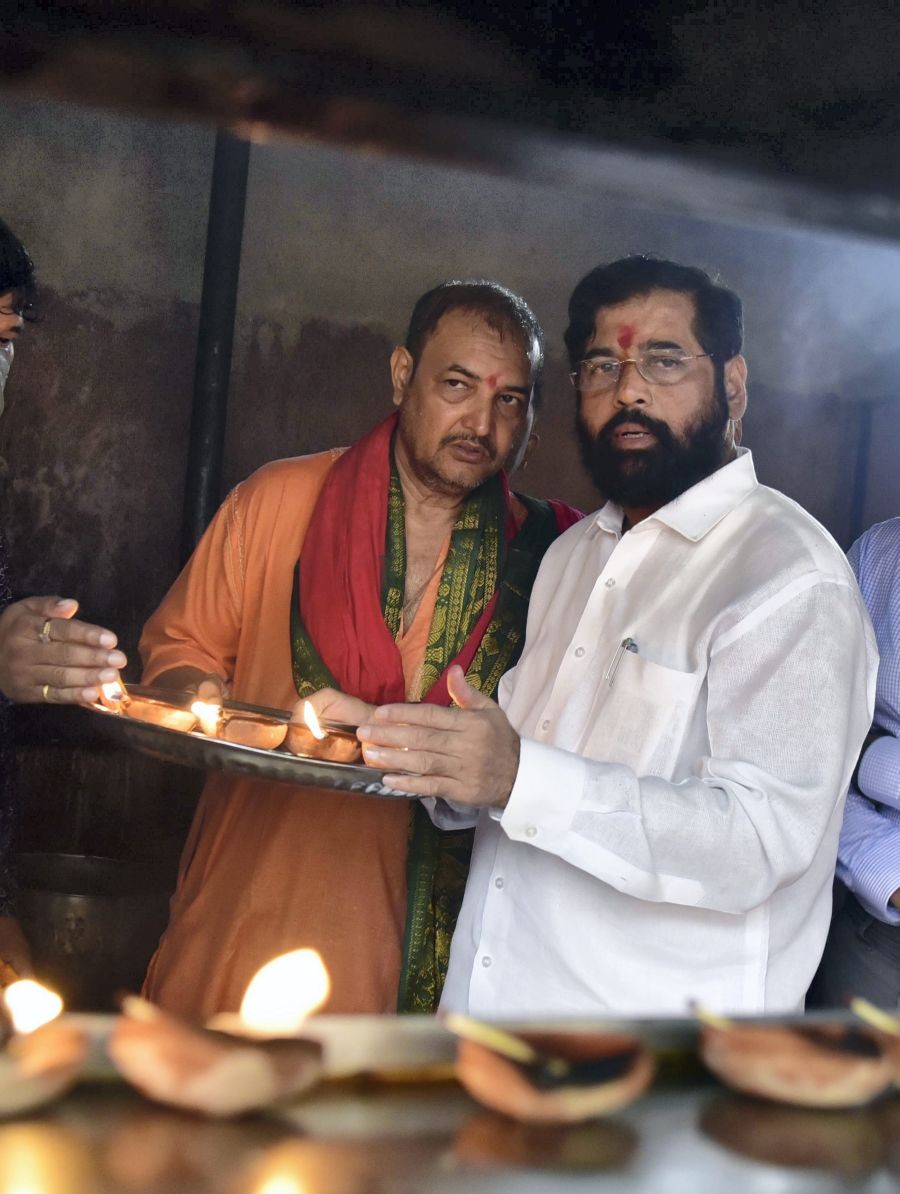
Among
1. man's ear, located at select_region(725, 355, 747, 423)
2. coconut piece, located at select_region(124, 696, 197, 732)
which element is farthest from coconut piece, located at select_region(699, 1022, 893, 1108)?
man's ear, located at select_region(725, 355, 747, 423)

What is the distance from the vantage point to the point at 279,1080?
2.72ft

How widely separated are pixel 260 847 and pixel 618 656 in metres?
0.98

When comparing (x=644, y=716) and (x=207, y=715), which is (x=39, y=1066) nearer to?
(x=207, y=715)

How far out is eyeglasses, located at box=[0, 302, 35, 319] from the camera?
2766mm

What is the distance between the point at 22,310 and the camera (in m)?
2.82

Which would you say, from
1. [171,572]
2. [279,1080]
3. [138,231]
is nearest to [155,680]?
[279,1080]

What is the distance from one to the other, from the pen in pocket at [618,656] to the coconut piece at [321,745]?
42 cm

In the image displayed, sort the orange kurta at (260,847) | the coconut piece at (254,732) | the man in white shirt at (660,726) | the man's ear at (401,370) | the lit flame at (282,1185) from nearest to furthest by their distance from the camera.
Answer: the lit flame at (282,1185), the man in white shirt at (660,726), the coconut piece at (254,732), the orange kurta at (260,847), the man's ear at (401,370)

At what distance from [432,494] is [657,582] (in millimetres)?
927

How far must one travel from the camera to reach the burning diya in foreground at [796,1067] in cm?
89

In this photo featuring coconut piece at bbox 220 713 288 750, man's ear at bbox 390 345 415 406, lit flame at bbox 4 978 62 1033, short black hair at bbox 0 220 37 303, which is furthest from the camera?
man's ear at bbox 390 345 415 406

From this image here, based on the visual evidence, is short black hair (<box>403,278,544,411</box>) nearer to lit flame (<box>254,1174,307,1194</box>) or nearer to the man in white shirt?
the man in white shirt

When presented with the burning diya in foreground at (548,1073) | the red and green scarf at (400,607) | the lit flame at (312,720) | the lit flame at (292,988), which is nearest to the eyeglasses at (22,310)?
the red and green scarf at (400,607)

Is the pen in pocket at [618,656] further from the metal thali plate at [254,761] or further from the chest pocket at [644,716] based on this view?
the metal thali plate at [254,761]
